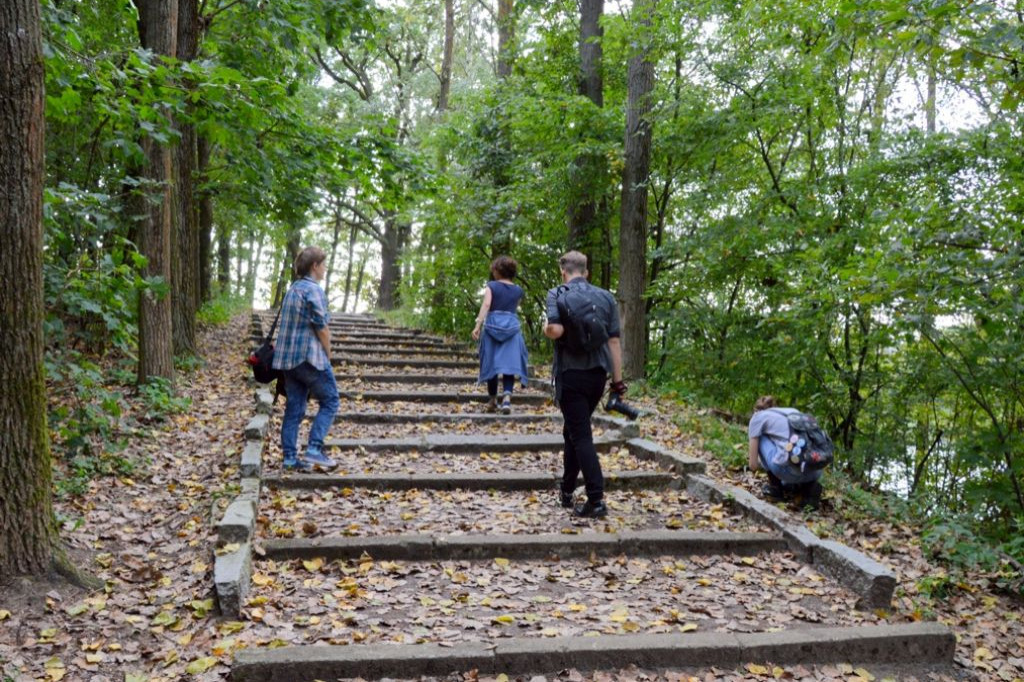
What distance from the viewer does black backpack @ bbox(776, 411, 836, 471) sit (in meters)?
5.76

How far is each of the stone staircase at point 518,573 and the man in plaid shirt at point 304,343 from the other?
644 millimetres

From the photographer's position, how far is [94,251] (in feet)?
22.4

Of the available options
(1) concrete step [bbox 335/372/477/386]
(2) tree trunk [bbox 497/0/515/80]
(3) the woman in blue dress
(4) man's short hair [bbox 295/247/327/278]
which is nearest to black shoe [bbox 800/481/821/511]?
(3) the woman in blue dress

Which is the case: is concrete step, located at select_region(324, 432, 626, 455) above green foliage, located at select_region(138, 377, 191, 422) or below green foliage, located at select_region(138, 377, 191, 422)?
below

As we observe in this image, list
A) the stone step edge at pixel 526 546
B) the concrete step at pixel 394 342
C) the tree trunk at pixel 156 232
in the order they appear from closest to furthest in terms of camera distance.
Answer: the stone step edge at pixel 526 546 → the tree trunk at pixel 156 232 → the concrete step at pixel 394 342

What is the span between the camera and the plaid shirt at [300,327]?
237 inches

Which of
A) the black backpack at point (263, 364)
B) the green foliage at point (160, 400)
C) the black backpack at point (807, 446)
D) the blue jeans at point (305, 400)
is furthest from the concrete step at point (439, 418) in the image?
the black backpack at point (807, 446)

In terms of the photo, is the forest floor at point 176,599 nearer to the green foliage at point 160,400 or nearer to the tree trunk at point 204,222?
the green foliage at point 160,400

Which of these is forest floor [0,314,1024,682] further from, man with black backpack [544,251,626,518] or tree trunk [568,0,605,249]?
tree trunk [568,0,605,249]

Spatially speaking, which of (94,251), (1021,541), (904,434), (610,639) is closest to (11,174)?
(94,251)

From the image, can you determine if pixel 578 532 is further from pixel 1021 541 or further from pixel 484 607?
pixel 1021 541

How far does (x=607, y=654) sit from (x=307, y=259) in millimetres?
4060

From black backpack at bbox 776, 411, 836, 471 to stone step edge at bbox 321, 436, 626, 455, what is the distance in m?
2.26

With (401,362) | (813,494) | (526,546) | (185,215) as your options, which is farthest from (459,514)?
(185,215)
